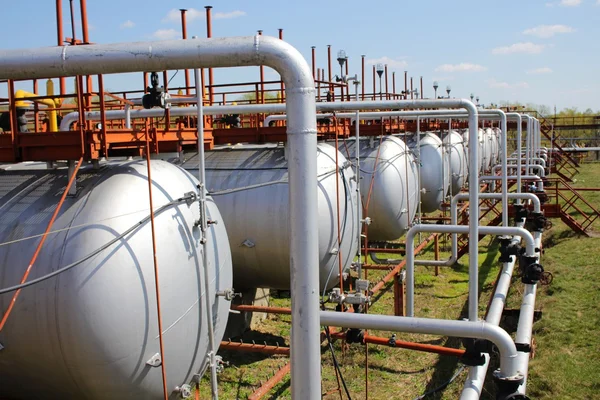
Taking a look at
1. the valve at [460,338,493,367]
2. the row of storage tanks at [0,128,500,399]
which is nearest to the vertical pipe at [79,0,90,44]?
the row of storage tanks at [0,128,500,399]

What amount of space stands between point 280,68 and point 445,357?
7901mm

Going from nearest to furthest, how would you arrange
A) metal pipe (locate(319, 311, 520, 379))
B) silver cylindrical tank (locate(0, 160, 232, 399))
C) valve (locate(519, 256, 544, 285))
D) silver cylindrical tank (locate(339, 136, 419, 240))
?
metal pipe (locate(319, 311, 520, 379)) < silver cylindrical tank (locate(0, 160, 232, 399)) < valve (locate(519, 256, 544, 285)) < silver cylindrical tank (locate(339, 136, 419, 240))

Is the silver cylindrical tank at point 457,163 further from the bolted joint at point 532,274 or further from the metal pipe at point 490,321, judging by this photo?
the bolted joint at point 532,274

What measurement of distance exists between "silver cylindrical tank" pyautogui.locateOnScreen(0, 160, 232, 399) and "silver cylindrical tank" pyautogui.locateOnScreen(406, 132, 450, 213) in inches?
462

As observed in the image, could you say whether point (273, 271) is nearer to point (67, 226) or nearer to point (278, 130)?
point (278, 130)

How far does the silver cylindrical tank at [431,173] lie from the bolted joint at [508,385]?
1245cm

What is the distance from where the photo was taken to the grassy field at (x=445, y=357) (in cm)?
859

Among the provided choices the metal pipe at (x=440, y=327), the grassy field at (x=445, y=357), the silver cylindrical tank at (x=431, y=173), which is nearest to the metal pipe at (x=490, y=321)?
the metal pipe at (x=440, y=327)

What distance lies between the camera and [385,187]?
13359mm

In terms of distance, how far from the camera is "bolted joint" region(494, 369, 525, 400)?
421cm

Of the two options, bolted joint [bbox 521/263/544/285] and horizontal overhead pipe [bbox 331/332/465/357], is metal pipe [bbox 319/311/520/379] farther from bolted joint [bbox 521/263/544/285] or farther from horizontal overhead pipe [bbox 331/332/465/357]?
bolted joint [bbox 521/263/544/285]

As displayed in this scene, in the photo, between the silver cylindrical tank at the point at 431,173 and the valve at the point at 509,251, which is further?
the silver cylindrical tank at the point at 431,173

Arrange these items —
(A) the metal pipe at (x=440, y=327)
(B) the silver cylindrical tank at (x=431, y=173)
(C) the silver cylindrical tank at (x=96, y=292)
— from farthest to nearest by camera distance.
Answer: (B) the silver cylindrical tank at (x=431, y=173) → (C) the silver cylindrical tank at (x=96, y=292) → (A) the metal pipe at (x=440, y=327)

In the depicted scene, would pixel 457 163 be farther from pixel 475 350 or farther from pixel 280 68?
pixel 280 68
